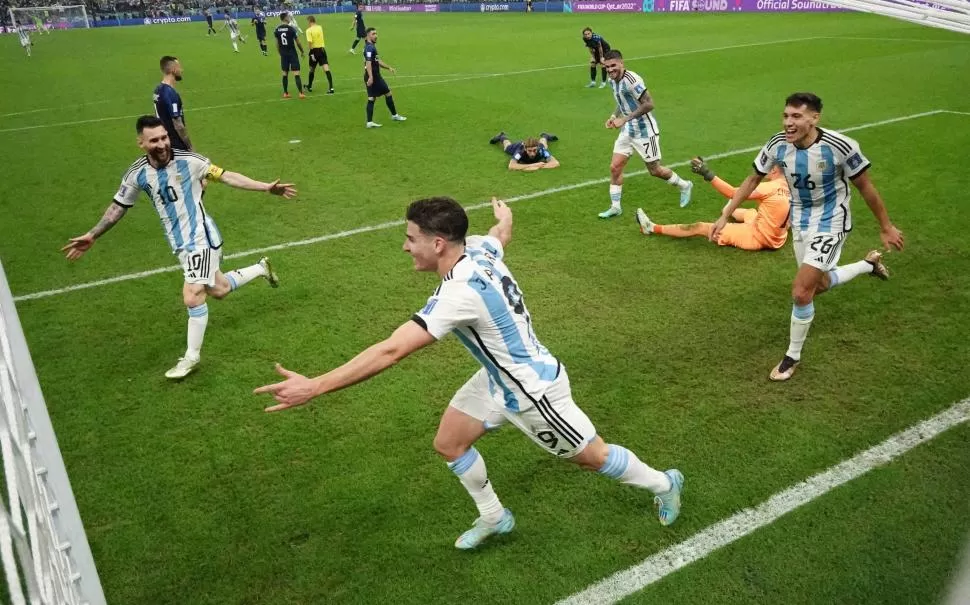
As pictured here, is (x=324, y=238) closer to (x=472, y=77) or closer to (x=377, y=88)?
(x=377, y=88)

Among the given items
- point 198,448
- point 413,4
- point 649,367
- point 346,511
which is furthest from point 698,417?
point 413,4

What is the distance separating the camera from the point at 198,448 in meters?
5.27

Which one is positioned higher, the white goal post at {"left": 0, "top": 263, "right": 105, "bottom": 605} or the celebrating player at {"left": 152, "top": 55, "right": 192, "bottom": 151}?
the celebrating player at {"left": 152, "top": 55, "right": 192, "bottom": 151}

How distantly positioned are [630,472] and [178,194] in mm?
4603

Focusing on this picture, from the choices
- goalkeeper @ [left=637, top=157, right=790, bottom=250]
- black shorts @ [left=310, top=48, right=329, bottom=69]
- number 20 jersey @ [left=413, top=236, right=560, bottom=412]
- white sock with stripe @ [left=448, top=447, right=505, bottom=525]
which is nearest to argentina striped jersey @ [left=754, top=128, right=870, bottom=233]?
goalkeeper @ [left=637, top=157, right=790, bottom=250]

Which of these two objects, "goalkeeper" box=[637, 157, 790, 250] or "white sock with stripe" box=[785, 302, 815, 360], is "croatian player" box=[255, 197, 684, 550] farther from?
"goalkeeper" box=[637, 157, 790, 250]

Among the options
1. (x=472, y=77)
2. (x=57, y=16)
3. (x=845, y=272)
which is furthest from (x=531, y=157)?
(x=57, y=16)

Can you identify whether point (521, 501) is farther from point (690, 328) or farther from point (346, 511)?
point (690, 328)

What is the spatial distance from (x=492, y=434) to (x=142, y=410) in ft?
9.85

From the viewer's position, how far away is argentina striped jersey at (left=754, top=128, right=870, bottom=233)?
17.3 feet

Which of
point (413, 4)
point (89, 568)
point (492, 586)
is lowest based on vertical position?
point (492, 586)

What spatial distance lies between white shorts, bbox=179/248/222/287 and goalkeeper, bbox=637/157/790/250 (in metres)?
5.33

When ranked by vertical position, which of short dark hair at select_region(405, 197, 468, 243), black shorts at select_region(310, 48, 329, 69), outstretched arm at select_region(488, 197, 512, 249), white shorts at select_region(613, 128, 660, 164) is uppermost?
black shorts at select_region(310, 48, 329, 69)

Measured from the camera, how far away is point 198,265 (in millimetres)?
6281
